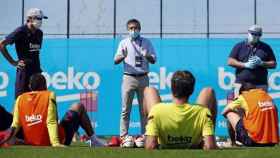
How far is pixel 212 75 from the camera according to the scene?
1809 cm

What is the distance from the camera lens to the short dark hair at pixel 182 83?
258 inches

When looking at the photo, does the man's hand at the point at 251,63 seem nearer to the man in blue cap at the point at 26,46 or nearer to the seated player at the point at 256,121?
the seated player at the point at 256,121

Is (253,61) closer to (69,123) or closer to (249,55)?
(249,55)

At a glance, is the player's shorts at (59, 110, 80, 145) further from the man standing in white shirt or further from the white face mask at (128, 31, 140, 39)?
the white face mask at (128, 31, 140, 39)

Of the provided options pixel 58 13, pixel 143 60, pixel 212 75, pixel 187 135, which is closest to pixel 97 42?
pixel 212 75

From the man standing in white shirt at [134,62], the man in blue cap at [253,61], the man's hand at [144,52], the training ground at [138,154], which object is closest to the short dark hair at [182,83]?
the training ground at [138,154]

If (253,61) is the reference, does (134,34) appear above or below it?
above

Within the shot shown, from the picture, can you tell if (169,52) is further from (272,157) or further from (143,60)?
(272,157)

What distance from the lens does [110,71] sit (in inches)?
727

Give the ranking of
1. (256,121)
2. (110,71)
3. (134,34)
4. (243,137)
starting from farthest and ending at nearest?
(110,71) < (134,34) < (243,137) < (256,121)

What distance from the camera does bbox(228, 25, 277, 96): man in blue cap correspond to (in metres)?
10.7

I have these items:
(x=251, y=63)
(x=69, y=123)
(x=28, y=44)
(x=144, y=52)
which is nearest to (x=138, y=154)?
(x=69, y=123)

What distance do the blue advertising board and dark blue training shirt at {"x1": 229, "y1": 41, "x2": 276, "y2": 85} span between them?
6.12m

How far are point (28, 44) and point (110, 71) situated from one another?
28.1 ft
